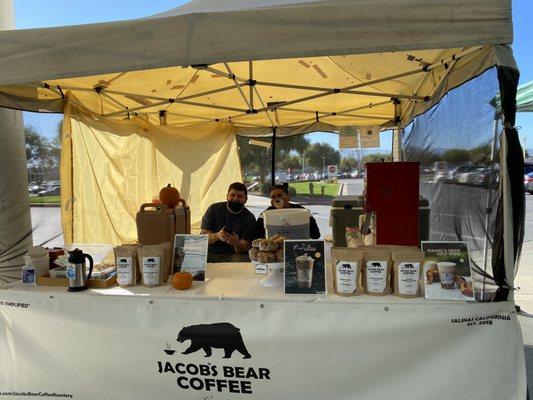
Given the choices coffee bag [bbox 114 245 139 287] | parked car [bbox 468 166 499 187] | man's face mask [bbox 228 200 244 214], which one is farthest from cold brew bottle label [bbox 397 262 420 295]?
Result: man's face mask [bbox 228 200 244 214]

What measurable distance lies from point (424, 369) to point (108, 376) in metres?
1.48

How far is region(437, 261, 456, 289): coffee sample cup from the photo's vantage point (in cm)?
170

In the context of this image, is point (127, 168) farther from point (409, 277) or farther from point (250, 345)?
point (409, 277)

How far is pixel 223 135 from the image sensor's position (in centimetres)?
570

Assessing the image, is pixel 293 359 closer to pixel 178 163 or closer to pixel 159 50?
pixel 159 50

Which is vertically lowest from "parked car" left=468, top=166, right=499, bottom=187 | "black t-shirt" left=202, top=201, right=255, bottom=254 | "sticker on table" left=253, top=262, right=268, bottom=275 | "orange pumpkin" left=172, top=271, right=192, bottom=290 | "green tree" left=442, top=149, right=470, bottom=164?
"orange pumpkin" left=172, top=271, right=192, bottom=290

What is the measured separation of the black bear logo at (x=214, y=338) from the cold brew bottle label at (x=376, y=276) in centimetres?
64

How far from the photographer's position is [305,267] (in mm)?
1835

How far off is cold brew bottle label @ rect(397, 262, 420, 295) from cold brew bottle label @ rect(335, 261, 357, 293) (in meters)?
0.20

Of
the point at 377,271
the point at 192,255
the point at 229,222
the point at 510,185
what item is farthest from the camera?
the point at 229,222

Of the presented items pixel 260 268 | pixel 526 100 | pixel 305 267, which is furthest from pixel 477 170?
pixel 526 100

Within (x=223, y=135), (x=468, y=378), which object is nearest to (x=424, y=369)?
(x=468, y=378)

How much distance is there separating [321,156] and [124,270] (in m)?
7.02

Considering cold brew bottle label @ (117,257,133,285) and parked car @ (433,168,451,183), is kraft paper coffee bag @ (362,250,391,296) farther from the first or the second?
parked car @ (433,168,451,183)
